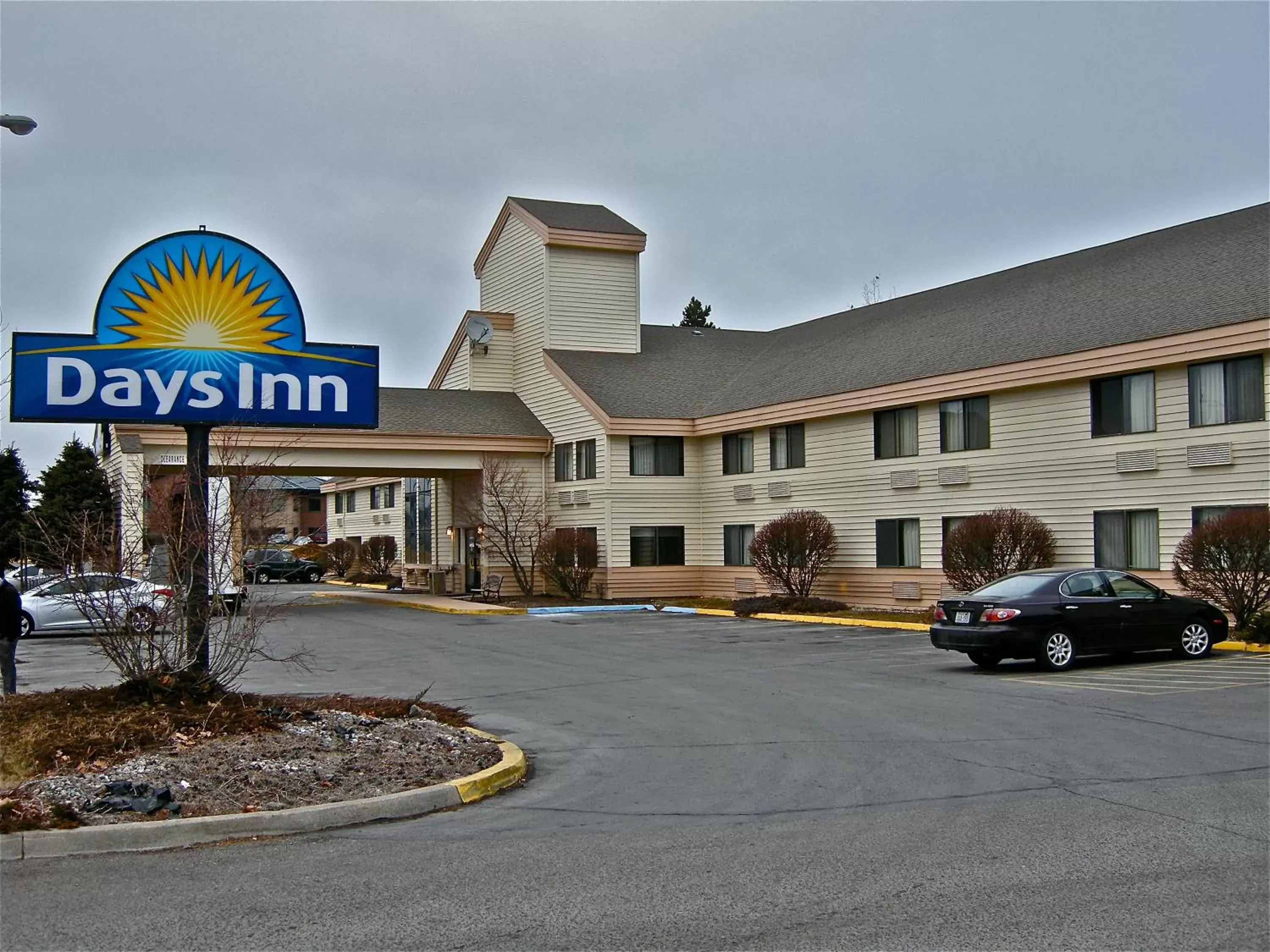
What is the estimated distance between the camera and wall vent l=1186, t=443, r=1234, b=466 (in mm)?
21766

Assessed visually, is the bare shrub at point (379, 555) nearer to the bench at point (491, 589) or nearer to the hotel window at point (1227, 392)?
the bench at point (491, 589)

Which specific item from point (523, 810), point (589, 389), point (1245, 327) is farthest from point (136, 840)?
point (589, 389)

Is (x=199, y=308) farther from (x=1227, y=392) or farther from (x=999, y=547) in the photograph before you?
(x=1227, y=392)

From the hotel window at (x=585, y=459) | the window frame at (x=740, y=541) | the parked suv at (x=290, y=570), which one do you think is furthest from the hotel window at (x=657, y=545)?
the parked suv at (x=290, y=570)

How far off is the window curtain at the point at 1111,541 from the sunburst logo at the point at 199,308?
17536mm

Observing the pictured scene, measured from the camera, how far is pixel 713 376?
39.6 metres

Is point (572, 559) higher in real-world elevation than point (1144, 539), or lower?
lower

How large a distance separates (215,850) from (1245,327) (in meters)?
19.6

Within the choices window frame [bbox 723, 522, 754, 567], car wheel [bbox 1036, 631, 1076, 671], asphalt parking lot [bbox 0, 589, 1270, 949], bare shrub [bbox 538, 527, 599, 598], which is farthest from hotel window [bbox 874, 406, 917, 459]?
asphalt parking lot [bbox 0, 589, 1270, 949]

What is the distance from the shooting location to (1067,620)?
1705cm

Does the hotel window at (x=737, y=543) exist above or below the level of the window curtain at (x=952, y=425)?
below

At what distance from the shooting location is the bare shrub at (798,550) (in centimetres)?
3036

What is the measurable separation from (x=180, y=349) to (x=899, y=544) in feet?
67.4

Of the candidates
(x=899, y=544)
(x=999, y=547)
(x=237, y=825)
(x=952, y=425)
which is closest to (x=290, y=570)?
(x=899, y=544)
